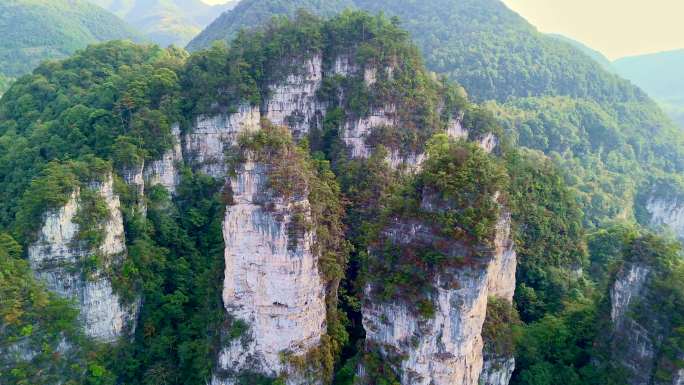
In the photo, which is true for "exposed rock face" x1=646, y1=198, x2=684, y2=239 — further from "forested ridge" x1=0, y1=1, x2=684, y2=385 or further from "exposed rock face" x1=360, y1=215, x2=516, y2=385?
"exposed rock face" x1=360, y1=215, x2=516, y2=385

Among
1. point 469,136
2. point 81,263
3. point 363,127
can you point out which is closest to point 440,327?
point 363,127

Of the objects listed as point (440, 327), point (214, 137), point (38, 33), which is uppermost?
point (38, 33)

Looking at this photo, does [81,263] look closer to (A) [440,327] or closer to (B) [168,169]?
(B) [168,169]

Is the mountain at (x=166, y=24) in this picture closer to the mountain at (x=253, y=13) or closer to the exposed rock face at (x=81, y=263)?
the mountain at (x=253, y=13)

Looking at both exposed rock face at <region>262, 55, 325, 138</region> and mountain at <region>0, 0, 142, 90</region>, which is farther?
mountain at <region>0, 0, 142, 90</region>

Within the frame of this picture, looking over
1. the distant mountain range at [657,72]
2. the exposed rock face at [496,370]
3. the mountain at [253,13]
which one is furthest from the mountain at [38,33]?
the distant mountain range at [657,72]

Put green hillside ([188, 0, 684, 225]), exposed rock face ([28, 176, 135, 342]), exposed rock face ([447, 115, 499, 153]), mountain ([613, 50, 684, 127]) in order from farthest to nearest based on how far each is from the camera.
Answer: mountain ([613, 50, 684, 127])
green hillside ([188, 0, 684, 225])
exposed rock face ([447, 115, 499, 153])
exposed rock face ([28, 176, 135, 342])

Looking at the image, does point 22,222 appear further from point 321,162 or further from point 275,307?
point 321,162

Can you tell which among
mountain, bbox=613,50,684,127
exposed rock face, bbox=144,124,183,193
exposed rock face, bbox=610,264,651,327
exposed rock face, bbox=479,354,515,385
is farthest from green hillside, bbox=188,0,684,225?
mountain, bbox=613,50,684,127

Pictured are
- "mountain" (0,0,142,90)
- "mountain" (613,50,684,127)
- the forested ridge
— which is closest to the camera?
the forested ridge
